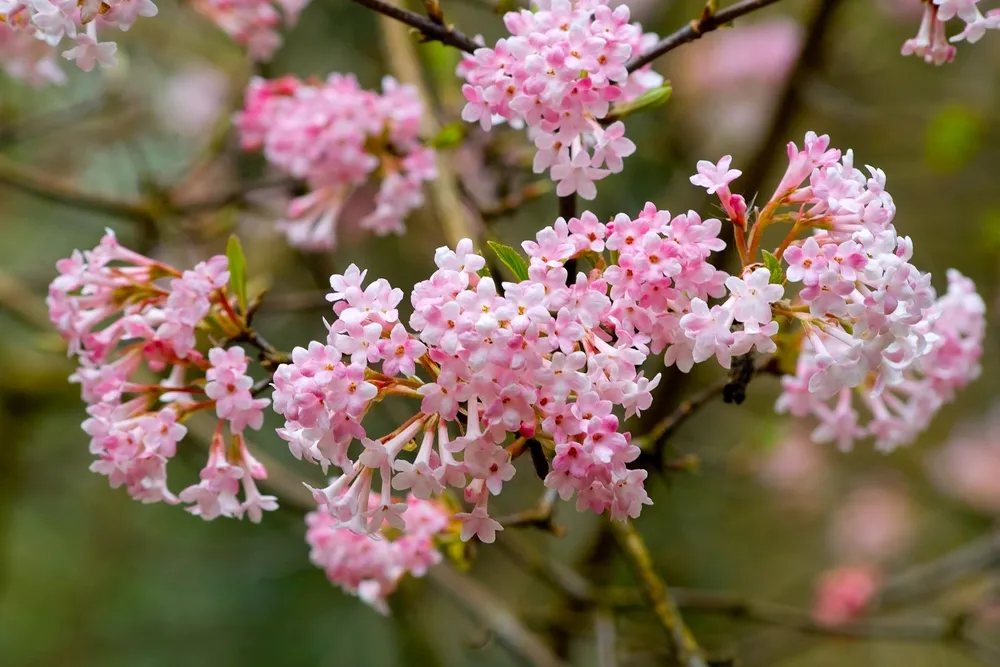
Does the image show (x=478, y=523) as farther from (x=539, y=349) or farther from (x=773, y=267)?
(x=773, y=267)

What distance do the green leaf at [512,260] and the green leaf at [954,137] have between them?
224 cm

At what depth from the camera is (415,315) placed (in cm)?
98

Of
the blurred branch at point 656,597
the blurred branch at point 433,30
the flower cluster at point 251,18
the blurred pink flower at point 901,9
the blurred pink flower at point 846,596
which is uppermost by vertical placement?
the blurred branch at point 433,30

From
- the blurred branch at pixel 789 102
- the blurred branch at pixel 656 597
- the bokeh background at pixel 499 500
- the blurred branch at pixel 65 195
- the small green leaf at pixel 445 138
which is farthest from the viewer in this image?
the bokeh background at pixel 499 500

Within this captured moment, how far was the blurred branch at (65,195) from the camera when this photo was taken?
253cm

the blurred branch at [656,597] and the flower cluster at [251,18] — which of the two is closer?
the blurred branch at [656,597]

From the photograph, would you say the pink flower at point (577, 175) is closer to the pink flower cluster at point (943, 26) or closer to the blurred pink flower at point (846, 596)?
the pink flower cluster at point (943, 26)

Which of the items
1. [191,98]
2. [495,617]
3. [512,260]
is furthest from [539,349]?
[191,98]

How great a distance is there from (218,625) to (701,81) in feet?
→ 12.2

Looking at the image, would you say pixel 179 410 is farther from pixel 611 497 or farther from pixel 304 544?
pixel 304 544

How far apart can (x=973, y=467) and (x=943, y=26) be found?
390cm

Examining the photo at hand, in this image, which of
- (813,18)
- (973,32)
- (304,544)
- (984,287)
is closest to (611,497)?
(973,32)

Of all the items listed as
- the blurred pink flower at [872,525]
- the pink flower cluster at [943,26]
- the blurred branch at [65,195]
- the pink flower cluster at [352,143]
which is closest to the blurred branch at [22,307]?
the blurred branch at [65,195]

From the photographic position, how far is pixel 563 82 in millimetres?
1101
